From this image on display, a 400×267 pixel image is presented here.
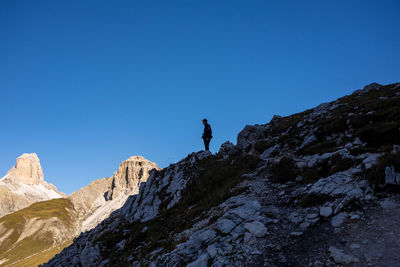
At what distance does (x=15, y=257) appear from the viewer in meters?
196

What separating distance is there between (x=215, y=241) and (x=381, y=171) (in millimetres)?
7433

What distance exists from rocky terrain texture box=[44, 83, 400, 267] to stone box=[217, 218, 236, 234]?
5 cm

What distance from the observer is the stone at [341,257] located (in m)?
6.40

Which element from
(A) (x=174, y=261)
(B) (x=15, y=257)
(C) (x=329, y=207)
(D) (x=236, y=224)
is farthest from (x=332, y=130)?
(B) (x=15, y=257)

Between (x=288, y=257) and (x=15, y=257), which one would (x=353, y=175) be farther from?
(x=15, y=257)

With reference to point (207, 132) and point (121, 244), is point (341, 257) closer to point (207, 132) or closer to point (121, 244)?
point (121, 244)

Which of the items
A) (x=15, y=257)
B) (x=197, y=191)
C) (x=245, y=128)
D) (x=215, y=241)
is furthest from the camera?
(x=15, y=257)

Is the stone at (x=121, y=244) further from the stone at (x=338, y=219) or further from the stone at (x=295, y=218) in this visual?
the stone at (x=338, y=219)

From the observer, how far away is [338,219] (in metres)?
8.18

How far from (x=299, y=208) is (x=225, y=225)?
11.3 feet

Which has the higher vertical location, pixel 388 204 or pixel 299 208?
pixel 299 208

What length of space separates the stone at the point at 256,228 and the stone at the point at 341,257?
2.37 metres

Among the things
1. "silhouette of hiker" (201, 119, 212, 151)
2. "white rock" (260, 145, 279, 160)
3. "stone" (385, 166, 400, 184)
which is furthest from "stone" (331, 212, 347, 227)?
"silhouette of hiker" (201, 119, 212, 151)

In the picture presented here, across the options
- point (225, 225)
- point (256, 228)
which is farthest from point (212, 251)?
point (256, 228)
